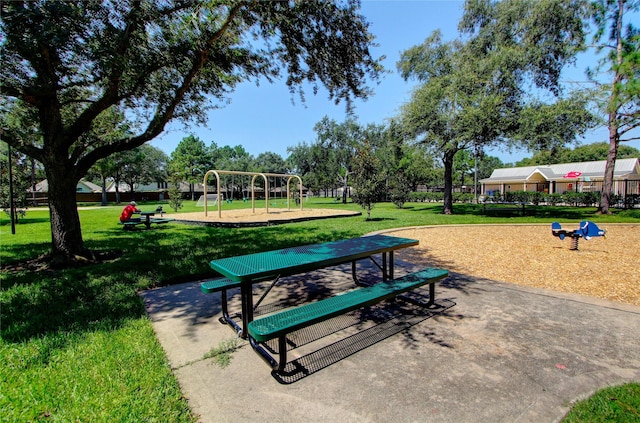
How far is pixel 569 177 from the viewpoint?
125ft

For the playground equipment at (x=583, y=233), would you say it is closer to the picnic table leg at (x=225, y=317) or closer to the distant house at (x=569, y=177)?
the picnic table leg at (x=225, y=317)

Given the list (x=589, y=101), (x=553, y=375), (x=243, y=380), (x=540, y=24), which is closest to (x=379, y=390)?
(x=243, y=380)

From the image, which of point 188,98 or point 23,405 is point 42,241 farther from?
point 23,405

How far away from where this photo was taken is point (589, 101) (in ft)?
50.4

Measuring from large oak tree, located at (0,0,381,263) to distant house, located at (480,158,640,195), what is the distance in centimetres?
4043

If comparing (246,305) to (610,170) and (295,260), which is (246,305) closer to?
(295,260)

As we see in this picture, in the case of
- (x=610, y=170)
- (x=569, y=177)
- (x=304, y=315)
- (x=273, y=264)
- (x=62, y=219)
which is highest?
(x=569, y=177)

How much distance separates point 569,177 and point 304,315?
47822mm

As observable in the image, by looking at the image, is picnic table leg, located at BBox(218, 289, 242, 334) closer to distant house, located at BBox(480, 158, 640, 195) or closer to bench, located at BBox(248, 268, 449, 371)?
bench, located at BBox(248, 268, 449, 371)

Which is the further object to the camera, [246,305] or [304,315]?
[246,305]

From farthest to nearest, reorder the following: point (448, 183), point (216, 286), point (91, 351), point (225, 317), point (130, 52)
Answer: point (448, 183) → point (130, 52) → point (225, 317) → point (216, 286) → point (91, 351)

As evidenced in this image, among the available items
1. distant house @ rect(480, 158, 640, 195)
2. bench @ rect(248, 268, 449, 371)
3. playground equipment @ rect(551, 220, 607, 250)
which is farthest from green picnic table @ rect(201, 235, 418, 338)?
distant house @ rect(480, 158, 640, 195)

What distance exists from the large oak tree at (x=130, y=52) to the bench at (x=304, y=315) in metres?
4.77

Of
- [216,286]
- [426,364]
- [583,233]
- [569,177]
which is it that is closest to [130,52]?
[216,286]
